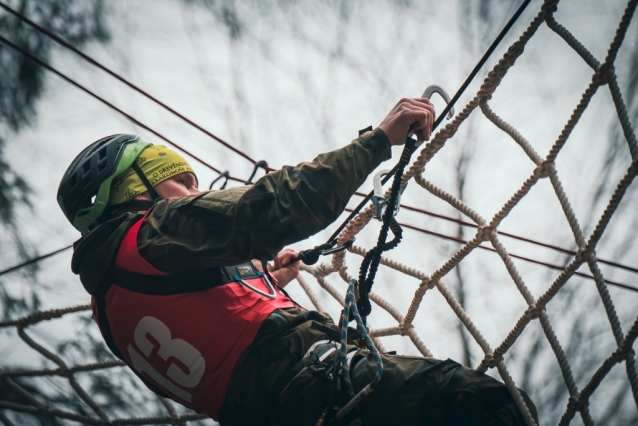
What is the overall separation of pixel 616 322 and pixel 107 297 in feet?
3.96

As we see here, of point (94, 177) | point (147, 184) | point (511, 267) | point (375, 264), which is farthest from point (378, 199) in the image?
point (94, 177)

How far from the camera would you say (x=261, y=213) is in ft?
4.84

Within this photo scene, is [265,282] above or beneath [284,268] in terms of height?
beneath

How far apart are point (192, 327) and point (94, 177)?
0.61m

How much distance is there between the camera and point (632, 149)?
1563mm

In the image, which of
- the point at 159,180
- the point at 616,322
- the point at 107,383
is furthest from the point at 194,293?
the point at 107,383

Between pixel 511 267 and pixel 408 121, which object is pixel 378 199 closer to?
pixel 408 121

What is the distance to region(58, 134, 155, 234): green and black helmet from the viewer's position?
196 cm

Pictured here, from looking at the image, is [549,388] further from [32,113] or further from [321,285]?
[32,113]

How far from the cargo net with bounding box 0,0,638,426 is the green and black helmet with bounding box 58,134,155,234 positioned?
74 centimetres

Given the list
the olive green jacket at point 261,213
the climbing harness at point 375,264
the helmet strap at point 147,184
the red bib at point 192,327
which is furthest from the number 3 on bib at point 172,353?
the helmet strap at point 147,184

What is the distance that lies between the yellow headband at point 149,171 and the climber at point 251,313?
27 cm

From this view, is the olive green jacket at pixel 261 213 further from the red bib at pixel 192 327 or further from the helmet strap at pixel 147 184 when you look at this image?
the helmet strap at pixel 147 184

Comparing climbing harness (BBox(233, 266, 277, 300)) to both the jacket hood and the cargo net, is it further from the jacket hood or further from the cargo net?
the cargo net
